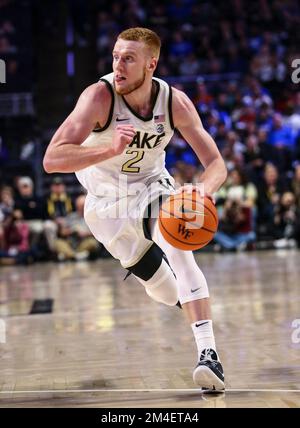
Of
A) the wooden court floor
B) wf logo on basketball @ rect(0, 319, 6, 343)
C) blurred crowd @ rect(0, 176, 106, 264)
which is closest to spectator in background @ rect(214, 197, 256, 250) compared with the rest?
blurred crowd @ rect(0, 176, 106, 264)

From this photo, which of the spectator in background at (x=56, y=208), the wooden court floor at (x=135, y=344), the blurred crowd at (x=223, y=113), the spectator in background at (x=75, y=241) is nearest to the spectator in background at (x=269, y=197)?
the blurred crowd at (x=223, y=113)

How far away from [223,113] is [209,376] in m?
14.2

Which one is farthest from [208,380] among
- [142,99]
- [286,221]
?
[286,221]

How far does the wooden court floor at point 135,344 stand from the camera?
431 centimetres

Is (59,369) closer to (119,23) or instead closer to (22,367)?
(22,367)

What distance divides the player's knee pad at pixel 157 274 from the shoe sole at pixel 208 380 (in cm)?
86

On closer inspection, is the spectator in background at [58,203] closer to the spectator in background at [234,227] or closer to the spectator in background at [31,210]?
the spectator in background at [31,210]

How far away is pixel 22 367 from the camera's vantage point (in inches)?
208

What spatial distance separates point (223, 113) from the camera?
18172mm

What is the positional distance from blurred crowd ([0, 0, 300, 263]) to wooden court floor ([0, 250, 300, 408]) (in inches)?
172

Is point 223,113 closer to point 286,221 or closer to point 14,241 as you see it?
point 286,221

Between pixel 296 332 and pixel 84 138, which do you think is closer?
pixel 84 138

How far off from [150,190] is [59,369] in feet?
3.99

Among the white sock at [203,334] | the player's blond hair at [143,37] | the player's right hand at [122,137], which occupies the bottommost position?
the white sock at [203,334]
